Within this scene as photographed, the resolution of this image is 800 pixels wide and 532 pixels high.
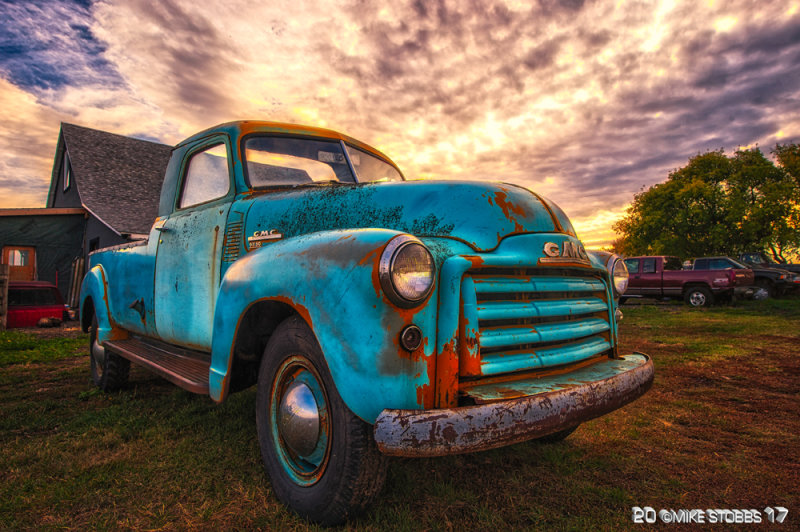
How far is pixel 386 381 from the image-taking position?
161cm

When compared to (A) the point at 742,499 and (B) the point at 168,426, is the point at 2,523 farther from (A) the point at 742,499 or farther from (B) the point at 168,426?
(A) the point at 742,499

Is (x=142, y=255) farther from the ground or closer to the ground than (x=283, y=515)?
farther from the ground

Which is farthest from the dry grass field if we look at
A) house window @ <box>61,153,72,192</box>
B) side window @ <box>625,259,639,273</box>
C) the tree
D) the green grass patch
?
the tree

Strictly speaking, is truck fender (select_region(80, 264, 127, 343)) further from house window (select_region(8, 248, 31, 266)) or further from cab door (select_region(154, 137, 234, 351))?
house window (select_region(8, 248, 31, 266))

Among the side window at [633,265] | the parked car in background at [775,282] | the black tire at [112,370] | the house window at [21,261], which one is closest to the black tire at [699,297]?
the side window at [633,265]

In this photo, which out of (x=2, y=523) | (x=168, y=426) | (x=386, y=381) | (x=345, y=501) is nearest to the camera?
(x=386, y=381)

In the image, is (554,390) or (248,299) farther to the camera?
(248,299)

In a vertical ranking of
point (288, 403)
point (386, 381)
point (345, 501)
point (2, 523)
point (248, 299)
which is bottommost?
point (2, 523)

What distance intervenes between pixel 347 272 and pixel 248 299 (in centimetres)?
70

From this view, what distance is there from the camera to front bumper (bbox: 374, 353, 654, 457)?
58.7 inches

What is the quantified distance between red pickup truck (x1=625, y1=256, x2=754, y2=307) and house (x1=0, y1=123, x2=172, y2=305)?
16112mm

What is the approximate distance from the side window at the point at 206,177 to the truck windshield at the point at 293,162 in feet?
0.70

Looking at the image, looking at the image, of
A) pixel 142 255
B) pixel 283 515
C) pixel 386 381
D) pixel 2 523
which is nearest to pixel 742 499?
pixel 386 381

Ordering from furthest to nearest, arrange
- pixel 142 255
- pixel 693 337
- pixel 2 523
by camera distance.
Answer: pixel 693 337 → pixel 142 255 → pixel 2 523
